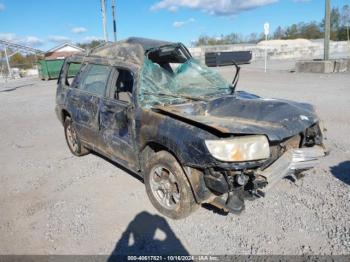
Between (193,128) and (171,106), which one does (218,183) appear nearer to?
(193,128)

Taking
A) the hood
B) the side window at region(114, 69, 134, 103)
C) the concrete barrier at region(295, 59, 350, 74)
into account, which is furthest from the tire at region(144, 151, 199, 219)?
the concrete barrier at region(295, 59, 350, 74)

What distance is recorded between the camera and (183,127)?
10.5 feet

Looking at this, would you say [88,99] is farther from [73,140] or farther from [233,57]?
[233,57]

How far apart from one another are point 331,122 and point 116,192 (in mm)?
5441

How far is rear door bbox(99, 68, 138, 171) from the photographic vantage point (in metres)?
3.97

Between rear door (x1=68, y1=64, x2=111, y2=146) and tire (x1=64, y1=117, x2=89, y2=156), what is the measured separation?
35 cm

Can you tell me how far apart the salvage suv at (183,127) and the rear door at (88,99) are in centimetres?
2

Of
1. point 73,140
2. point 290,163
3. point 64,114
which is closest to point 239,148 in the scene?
point 290,163

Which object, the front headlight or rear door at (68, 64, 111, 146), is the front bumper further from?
rear door at (68, 64, 111, 146)

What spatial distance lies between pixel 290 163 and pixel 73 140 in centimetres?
398

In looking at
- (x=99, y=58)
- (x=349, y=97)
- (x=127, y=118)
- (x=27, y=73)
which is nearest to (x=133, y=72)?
(x=127, y=118)

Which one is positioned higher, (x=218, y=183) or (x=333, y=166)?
(x=218, y=183)

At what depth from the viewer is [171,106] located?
3.80 meters

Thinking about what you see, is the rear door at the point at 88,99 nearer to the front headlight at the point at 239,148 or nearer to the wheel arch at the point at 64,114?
the wheel arch at the point at 64,114
